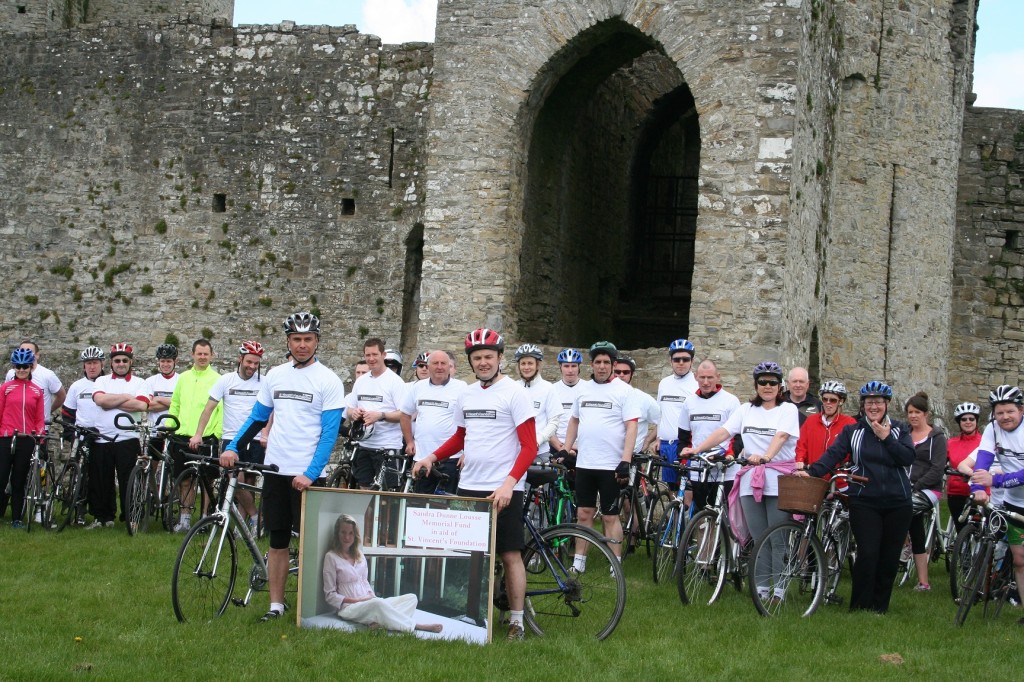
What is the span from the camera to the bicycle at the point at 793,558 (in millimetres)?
8516

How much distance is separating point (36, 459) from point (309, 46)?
836 cm

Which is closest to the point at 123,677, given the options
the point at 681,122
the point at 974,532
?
the point at 974,532

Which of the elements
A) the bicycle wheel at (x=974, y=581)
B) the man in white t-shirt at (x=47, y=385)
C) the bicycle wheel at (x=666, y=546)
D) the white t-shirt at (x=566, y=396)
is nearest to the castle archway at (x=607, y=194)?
the white t-shirt at (x=566, y=396)

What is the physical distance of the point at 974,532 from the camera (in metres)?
9.06

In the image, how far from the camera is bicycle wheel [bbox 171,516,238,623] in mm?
7633

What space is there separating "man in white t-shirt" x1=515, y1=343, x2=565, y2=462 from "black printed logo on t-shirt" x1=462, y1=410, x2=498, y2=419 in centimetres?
188

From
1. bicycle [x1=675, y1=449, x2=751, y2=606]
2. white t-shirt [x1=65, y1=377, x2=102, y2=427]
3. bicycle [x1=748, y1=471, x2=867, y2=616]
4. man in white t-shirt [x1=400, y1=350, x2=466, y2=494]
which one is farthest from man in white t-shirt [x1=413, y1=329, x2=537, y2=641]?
white t-shirt [x1=65, y1=377, x2=102, y2=427]

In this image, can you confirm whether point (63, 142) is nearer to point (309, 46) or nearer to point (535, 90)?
point (309, 46)

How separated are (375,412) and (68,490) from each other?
3.23m

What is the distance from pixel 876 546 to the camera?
8.77 m

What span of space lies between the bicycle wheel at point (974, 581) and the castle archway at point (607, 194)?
7.71 meters

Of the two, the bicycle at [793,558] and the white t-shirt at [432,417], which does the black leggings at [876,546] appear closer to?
the bicycle at [793,558]

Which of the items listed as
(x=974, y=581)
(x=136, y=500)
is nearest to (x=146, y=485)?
(x=136, y=500)

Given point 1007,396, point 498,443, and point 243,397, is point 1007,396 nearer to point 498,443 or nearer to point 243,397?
point 498,443
